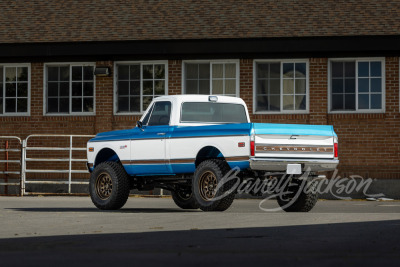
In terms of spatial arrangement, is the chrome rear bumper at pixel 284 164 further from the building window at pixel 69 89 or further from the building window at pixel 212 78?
the building window at pixel 69 89

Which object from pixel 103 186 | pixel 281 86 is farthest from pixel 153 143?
pixel 281 86

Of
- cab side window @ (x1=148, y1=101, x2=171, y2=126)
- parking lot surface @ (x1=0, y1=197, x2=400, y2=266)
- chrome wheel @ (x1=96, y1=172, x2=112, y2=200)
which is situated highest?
cab side window @ (x1=148, y1=101, x2=171, y2=126)

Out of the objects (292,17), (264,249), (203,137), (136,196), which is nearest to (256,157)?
(203,137)

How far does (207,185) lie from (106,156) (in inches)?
131

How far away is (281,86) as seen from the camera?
2611 cm

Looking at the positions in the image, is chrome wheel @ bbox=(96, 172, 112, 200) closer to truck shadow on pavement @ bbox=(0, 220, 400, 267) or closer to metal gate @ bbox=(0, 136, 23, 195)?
truck shadow on pavement @ bbox=(0, 220, 400, 267)

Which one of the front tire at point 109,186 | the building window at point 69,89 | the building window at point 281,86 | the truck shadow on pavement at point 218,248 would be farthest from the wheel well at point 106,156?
the building window at point 69,89

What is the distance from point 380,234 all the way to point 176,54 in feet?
50.9

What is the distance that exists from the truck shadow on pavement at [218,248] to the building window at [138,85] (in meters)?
14.6

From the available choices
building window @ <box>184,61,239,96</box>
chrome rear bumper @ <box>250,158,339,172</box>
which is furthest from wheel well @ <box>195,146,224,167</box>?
building window @ <box>184,61,239,96</box>

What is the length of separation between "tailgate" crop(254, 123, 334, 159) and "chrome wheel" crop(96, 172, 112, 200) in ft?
12.1

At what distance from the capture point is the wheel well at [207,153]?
1684 cm

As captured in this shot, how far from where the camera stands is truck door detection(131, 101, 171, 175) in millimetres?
17578

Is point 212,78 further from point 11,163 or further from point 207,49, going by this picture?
point 11,163
